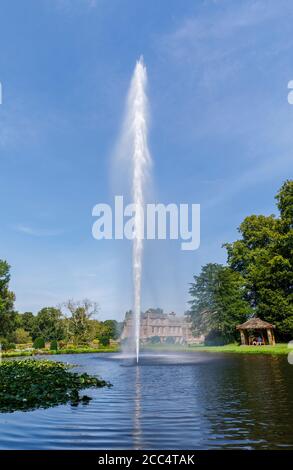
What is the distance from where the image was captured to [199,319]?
196ft

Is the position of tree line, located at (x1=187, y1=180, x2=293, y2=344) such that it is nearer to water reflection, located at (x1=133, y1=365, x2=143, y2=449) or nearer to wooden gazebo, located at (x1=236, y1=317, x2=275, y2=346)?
wooden gazebo, located at (x1=236, y1=317, x2=275, y2=346)

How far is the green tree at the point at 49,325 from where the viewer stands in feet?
278

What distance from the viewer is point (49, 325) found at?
9575 centimetres

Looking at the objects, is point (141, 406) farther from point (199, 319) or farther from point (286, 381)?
point (199, 319)

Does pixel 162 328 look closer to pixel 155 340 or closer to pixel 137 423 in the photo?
pixel 155 340

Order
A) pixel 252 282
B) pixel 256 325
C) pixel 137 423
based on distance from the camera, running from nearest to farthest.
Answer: pixel 137 423, pixel 256 325, pixel 252 282

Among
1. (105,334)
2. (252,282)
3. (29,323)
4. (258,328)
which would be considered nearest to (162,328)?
(105,334)

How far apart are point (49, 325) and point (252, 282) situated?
191ft

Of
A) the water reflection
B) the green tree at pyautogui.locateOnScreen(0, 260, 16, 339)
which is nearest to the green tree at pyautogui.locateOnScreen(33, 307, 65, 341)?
the green tree at pyautogui.locateOnScreen(0, 260, 16, 339)

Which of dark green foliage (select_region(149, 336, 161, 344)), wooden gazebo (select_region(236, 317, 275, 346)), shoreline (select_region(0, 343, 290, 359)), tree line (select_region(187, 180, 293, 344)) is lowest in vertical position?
dark green foliage (select_region(149, 336, 161, 344))

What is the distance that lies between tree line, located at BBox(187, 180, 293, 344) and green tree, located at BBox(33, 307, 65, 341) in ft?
115

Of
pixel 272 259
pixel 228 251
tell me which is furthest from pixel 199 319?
pixel 272 259

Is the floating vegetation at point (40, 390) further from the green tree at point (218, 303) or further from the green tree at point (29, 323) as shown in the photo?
the green tree at point (29, 323)

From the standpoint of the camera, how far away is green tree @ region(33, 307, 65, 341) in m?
84.8
